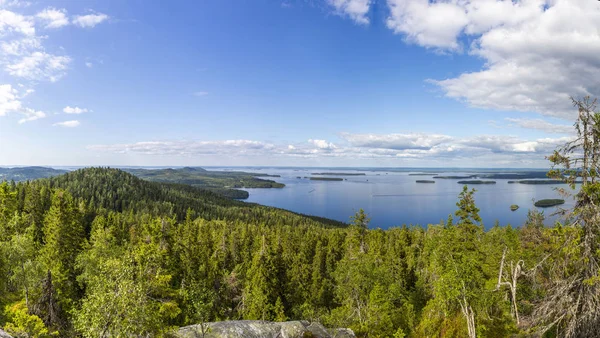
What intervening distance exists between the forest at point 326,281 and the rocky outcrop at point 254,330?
1097 mm

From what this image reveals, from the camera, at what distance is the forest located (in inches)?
551

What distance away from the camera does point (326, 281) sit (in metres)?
54.1

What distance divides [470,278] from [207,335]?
64.7ft

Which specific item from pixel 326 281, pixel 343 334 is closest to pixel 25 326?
pixel 343 334

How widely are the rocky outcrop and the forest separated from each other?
3.60 ft

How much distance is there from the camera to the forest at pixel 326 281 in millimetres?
13984

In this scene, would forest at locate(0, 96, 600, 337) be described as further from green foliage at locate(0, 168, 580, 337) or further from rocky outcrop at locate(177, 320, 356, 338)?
rocky outcrop at locate(177, 320, 356, 338)

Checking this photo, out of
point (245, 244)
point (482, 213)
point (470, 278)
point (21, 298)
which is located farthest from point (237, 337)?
point (482, 213)

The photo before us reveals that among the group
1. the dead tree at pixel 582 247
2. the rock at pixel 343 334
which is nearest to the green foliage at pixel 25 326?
the rock at pixel 343 334

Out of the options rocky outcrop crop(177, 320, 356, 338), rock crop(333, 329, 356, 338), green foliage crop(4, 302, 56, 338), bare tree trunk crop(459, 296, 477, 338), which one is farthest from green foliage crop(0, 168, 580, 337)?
rock crop(333, 329, 356, 338)

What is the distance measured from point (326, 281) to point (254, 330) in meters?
35.8

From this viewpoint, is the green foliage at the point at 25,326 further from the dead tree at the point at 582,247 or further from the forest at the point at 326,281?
the dead tree at the point at 582,247

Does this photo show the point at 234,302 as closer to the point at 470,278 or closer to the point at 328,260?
the point at 328,260

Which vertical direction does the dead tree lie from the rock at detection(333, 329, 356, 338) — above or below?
above
